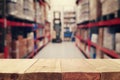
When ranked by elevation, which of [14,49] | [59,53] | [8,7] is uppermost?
[8,7]

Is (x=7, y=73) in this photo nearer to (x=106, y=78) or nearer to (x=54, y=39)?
(x=106, y=78)

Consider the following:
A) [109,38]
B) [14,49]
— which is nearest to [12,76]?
[109,38]

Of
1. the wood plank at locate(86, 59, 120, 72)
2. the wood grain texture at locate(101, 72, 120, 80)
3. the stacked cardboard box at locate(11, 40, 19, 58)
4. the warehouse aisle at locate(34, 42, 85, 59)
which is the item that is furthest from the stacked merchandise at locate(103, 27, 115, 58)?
the warehouse aisle at locate(34, 42, 85, 59)

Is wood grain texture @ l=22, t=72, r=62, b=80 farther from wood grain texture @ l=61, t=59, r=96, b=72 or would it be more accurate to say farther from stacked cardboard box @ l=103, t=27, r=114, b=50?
stacked cardboard box @ l=103, t=27, r=114, b=50

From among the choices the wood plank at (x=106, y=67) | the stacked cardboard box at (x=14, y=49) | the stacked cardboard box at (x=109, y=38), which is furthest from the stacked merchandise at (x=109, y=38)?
the wood plank at (x=106, y=67)

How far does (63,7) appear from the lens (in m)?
16.5

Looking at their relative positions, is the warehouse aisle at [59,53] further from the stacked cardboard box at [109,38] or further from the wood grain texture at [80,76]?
the wood grain texture at [80,76]

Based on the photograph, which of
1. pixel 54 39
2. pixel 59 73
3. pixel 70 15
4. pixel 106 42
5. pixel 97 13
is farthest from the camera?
pixel 70 15

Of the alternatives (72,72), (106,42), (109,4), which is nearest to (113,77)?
(72,72)

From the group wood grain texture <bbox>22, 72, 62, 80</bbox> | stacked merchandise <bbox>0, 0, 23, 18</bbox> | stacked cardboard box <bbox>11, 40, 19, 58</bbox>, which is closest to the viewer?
wood grain texture <bbox>22, 72, 62, 80</bbox>

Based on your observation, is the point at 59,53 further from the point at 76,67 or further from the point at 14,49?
the point at 76,67

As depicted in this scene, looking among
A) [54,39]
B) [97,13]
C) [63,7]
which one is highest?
[63,7]

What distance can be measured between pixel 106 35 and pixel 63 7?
12.7 m

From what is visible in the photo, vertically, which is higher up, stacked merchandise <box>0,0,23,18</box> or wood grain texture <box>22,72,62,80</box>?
stacked merchandise <box>0,0,23,18</box>
